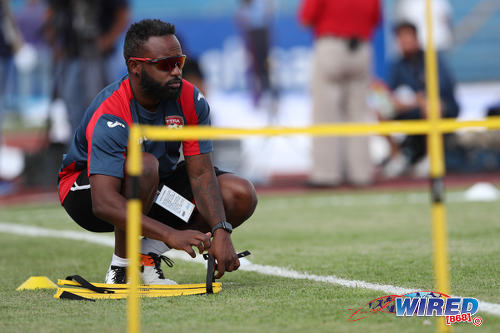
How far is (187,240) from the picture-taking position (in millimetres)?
3910

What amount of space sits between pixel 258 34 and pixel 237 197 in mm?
8657

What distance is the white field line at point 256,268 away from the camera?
158 inches

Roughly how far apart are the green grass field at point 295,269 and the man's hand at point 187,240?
259 millimetres

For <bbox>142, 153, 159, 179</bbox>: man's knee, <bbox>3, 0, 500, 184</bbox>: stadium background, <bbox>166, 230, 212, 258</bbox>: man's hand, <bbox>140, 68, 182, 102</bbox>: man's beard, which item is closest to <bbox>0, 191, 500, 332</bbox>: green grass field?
<bbox>166, 230, 212, 258</bbox>: man's hand

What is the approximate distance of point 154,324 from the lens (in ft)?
11.4

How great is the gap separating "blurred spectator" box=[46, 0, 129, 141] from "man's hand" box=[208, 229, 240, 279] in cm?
586

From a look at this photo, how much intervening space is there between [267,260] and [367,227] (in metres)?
1.70

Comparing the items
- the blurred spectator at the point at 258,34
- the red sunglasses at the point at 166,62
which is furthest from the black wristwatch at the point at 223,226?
the blurred spectator at the point at 258,34

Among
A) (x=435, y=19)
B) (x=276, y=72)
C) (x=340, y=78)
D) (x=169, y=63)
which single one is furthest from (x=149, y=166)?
(x=435, y=19)

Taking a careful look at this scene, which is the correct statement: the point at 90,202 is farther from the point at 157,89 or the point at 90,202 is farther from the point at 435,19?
the point at 435,19

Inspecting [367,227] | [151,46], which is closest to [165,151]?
[151,46]

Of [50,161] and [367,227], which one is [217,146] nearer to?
[50,161]

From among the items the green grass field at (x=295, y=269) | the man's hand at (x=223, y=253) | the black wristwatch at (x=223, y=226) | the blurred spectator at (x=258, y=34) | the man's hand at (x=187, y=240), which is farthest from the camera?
the blurred spectator at (x=258, y=34)

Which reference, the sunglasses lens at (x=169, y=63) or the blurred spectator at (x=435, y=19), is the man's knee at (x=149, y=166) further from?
the blurred spectator at (x=435, y=19)
